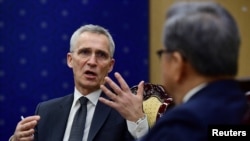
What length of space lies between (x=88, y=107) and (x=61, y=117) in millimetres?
138

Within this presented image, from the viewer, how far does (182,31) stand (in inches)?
41.7

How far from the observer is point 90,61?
7.01ft

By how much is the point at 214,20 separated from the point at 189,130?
0.27 meters

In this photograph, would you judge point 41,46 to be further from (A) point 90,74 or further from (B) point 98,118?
(B) point 98,118

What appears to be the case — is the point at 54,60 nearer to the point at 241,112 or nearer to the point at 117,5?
the point at 117,5

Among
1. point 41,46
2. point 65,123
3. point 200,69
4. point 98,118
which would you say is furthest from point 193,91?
point 41,46

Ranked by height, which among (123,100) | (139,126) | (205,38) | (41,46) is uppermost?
(41,46)

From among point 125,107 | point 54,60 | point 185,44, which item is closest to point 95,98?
point 125,107

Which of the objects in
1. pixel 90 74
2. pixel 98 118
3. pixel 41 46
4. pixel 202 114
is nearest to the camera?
pixel 202 114

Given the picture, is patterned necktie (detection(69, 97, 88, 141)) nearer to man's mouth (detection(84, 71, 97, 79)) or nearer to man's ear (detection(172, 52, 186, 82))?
man's mouth (detection(84, 71, 97, 79))

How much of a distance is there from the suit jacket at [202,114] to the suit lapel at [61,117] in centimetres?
101

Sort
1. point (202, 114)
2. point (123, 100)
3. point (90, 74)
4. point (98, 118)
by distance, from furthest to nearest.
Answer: point (90, 74) < point (98, 118) < point (123, 100) < point (202, 114)

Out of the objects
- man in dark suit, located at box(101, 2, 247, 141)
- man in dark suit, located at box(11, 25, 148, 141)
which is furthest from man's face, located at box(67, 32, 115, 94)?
man in dark suit, located at box(101, 2, 247, 141)

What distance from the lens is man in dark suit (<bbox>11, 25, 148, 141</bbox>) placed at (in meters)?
1.96
